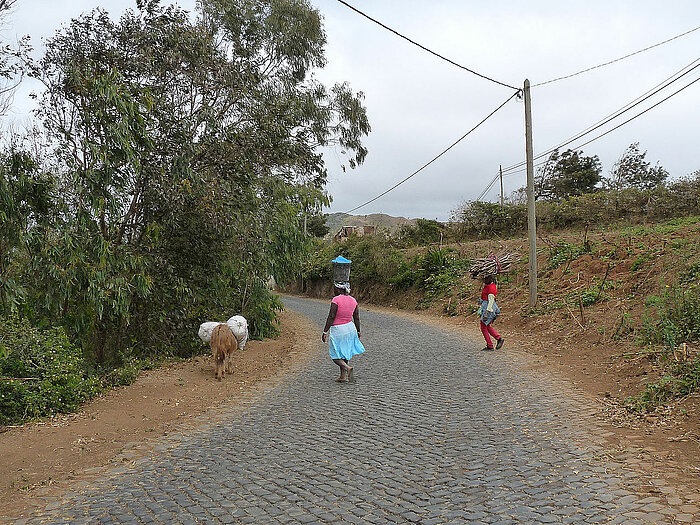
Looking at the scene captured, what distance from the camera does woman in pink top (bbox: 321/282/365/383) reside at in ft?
31.9

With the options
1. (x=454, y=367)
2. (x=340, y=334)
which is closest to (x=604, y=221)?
(x=454, y=367)

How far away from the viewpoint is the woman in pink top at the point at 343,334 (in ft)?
31.9

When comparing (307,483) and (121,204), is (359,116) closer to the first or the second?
(121,204)

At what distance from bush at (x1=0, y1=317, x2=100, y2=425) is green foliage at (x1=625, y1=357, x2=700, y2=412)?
6.89 m

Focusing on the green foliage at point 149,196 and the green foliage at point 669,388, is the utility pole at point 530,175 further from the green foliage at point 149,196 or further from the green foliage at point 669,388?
the green foliage at point 669,388

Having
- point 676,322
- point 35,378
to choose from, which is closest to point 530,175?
point 676,322

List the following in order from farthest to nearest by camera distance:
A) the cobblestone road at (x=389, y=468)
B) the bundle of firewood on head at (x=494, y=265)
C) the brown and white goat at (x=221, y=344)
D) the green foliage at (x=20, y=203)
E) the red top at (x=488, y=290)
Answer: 1. the bundle of firewood on head at (x=494, y=265)
2. the red top at (x=488, y=290)
3. the brown and white goat at (x=221, y=344)
4. the green foliage at (x=20, y=203)
5. the cobblestone road at (x=389, y=468)

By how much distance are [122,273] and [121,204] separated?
3.89ft

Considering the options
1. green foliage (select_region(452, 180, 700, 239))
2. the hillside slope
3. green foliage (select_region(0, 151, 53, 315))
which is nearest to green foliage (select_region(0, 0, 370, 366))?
green foliage (select_region(0, 151, 53, 315))

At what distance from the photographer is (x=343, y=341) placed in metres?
9.72

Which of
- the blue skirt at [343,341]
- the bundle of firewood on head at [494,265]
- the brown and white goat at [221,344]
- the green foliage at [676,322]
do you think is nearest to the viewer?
the green foliage at [676,322]

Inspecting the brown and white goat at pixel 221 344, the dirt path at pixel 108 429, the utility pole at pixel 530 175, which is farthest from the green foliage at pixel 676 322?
the brown and white goat at pixel 221 344

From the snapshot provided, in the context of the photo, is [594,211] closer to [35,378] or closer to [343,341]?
[343,341]

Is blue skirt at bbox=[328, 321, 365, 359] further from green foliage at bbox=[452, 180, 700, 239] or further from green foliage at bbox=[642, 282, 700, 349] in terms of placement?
green foliage at bbox=[452, 180, 700, 239]
